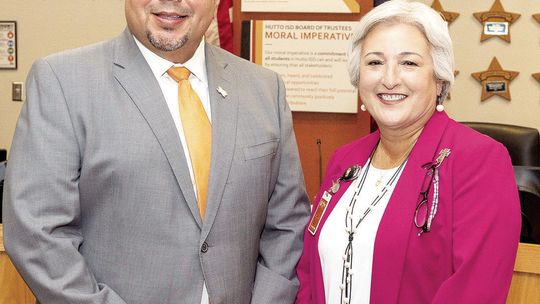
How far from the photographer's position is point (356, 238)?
191 cm

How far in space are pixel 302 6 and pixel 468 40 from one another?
4.82ft

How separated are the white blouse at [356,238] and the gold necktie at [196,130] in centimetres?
39

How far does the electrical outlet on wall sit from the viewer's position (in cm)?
600

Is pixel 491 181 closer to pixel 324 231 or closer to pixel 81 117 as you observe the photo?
pixel 324 231

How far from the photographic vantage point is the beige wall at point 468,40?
5.16m

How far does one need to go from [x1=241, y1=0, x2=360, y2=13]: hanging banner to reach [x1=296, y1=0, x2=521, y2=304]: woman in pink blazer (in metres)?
2.44

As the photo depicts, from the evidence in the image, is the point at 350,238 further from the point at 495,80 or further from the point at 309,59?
the point at 495,80

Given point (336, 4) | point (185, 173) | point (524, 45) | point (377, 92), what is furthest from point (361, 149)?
point (524, 45)

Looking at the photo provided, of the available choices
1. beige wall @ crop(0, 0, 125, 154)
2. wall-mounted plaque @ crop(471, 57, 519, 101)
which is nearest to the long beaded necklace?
wall-mounted plaque @ crop(471, 57, 519, 101)

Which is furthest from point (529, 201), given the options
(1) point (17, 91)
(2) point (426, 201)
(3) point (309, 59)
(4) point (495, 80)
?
(1) point (17, 91)

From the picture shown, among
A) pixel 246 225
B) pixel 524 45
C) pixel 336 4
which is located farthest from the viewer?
pixel 524 45

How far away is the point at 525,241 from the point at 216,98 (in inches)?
40.6

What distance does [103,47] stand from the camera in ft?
6.34

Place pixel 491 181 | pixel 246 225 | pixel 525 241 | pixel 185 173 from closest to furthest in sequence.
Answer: pixel 491 181
pixel 185 173
pixel 246 225
pixel 525 241
